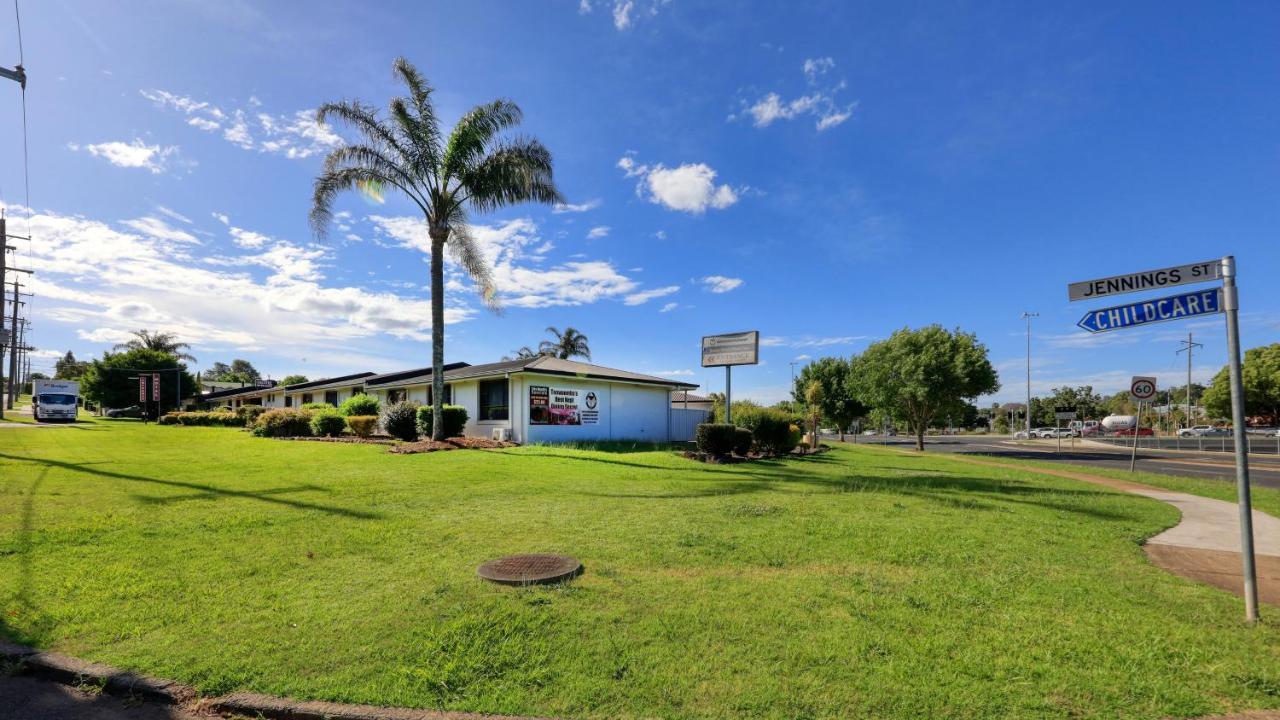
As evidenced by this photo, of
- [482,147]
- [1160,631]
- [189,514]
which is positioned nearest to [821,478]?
[1160,631]

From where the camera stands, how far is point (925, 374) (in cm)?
3231

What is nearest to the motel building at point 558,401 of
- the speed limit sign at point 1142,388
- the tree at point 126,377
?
the speed limit sign at point 1142,388

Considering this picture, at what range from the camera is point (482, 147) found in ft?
58.6

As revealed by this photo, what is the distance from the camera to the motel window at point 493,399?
80.1 ft

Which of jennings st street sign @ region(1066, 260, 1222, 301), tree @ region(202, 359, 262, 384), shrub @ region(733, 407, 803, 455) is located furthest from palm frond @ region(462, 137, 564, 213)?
tree @ region(202, 359, 262, 384)

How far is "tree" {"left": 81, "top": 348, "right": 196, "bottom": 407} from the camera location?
156 ft

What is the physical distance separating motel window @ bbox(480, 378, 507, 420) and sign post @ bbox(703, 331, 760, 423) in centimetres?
901

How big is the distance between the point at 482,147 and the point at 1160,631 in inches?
736

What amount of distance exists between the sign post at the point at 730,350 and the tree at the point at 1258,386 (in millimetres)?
50318

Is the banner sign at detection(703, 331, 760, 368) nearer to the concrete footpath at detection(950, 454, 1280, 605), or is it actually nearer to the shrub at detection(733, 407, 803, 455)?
the shrub at detection(733, 407, 803, 455)

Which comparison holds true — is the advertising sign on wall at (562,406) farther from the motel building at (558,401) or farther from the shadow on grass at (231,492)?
the shadow on grass at (231,492)

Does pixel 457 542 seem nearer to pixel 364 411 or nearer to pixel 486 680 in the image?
pixel 486 680


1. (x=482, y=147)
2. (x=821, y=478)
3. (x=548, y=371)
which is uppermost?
(x=482, y=147)

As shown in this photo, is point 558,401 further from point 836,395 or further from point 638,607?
point 836,395
